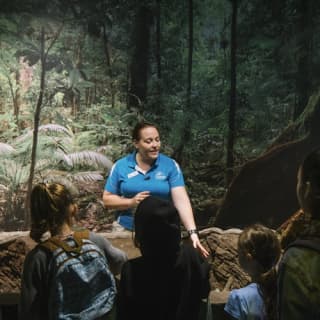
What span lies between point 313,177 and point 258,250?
90cm

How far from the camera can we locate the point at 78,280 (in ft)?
8.34

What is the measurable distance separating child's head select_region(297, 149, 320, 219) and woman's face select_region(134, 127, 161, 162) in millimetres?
2195

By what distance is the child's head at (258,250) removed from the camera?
100 inches

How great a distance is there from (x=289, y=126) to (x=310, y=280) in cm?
415

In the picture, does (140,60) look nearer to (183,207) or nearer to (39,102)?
(39,102)

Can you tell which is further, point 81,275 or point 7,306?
point 7,306

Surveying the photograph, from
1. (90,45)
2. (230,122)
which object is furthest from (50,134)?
(230,122)

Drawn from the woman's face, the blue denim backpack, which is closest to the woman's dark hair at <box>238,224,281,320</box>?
the blue denim backpack

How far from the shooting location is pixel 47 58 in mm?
5363

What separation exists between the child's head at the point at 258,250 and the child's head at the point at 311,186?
83 cm

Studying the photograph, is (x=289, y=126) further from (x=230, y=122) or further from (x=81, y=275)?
(x=81, y=275)

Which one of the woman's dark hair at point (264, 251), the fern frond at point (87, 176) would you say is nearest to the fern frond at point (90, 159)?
the fern frond at point (87, 176)

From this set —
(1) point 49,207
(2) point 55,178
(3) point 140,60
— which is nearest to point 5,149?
(2) point 55,178

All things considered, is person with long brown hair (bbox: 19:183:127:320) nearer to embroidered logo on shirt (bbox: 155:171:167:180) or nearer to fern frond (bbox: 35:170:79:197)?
embroidered logo on shirt (bbox: 155:171:167:180)
